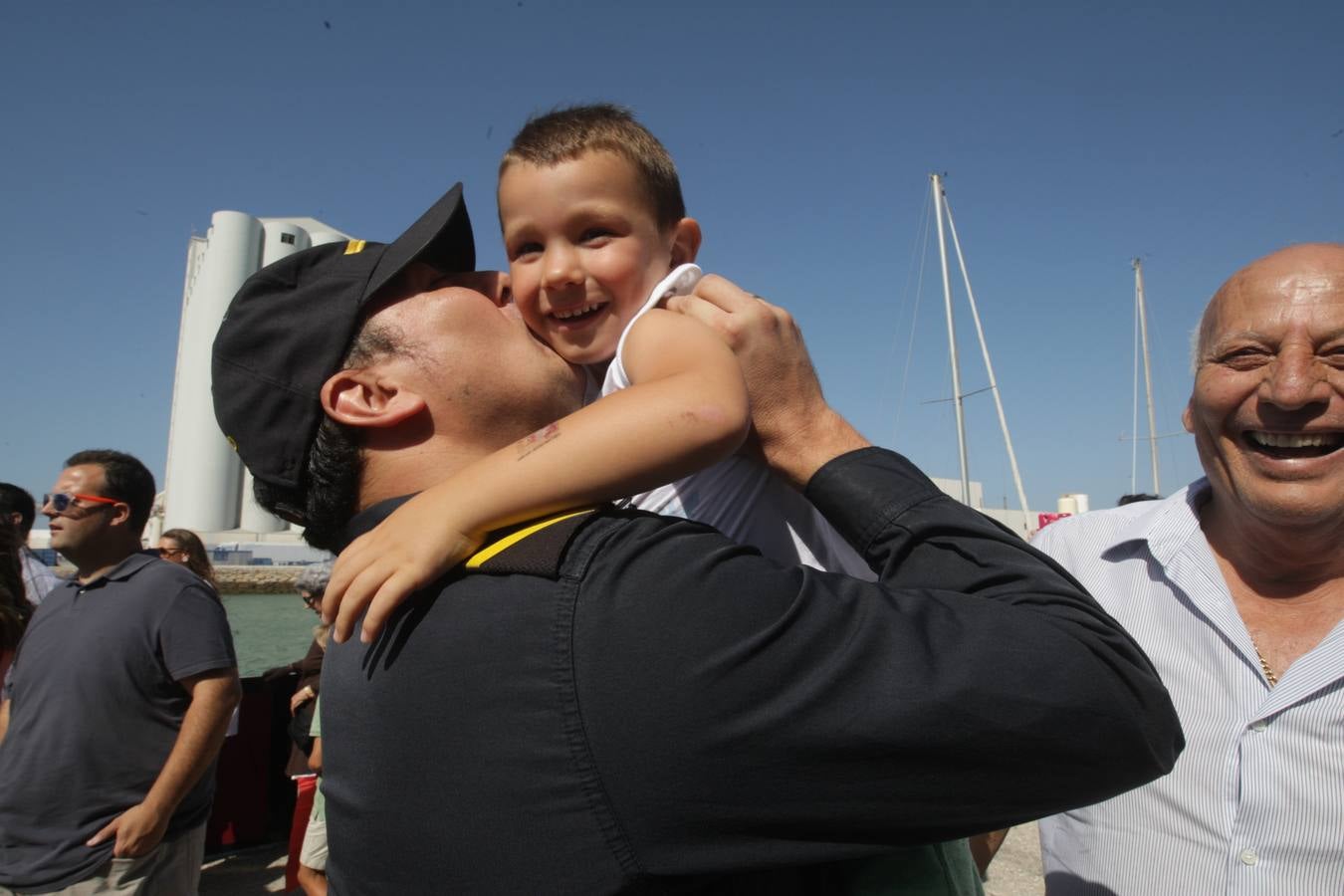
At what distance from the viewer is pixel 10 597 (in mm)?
4848

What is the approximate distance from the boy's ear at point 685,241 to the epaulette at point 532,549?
1099 millimetres

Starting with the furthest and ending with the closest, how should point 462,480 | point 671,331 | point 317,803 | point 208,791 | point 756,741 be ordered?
1. point 317,803
2. point 208,791
3. point 671,331
4. point 462,480
5. point 756,741

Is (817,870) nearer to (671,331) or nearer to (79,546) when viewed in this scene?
(671,331)

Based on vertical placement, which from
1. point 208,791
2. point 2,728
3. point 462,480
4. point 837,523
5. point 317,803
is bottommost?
point 317,803

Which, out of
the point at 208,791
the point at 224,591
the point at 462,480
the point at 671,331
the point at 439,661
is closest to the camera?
the point at 439,661

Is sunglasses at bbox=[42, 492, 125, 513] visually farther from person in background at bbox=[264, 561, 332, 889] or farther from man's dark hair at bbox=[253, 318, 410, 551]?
man's dark hair at bbox=[253, 318, 410, 551]

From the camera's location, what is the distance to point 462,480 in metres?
1.15

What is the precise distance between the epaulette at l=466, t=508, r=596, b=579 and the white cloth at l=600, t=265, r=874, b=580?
0.37 metres

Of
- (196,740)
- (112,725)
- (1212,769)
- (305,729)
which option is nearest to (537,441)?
(1212,769)

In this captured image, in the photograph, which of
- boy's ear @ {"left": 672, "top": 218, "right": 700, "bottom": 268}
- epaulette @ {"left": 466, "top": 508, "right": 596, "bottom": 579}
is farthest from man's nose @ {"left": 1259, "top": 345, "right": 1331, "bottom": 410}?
epaulette @ {"left": 466, "top": 508, "right": 596, "bottom": 579}

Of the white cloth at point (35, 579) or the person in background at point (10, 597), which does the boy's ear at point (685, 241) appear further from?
the white cloth at point (35, 579)

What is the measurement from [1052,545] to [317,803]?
438cm

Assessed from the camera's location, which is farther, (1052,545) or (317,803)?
(317,803)

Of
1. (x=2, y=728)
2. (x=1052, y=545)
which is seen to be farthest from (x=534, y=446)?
(x=2, y=728)
